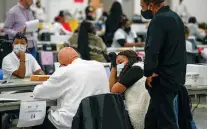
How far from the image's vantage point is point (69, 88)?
3.75 m

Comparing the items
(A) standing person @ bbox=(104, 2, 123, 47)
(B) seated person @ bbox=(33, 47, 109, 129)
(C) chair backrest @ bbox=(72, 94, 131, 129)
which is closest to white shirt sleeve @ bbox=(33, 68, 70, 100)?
(B) seated person @ bbox=(33, 47, 109, 129)

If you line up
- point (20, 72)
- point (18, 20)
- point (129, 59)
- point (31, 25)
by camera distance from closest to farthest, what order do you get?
point (129, 59)
point (20, 72)
point (31, 25)
point (18, 20)

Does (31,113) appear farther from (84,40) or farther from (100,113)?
(84,40)

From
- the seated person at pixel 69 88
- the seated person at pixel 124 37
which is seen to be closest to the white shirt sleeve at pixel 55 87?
the seated person at pixel 69 88

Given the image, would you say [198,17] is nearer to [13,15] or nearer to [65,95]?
[13,15]

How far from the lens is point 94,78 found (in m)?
3.80

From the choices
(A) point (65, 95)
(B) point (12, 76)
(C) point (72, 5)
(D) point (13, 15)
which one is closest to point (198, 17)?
(C) point (72, 5)

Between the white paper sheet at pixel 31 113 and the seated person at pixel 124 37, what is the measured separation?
482cm

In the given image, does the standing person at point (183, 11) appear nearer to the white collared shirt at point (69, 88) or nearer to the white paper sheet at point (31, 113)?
the white collared shirt at point (69, 88)

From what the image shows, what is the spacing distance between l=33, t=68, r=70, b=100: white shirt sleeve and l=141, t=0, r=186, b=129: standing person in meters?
0.65

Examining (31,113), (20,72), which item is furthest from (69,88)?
(20,72)

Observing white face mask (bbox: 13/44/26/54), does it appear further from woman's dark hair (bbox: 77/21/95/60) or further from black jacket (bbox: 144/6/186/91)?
black jacket (bbox: 144/6/186/91)

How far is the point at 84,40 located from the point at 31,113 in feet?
10.8

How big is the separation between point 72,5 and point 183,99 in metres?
14.9
